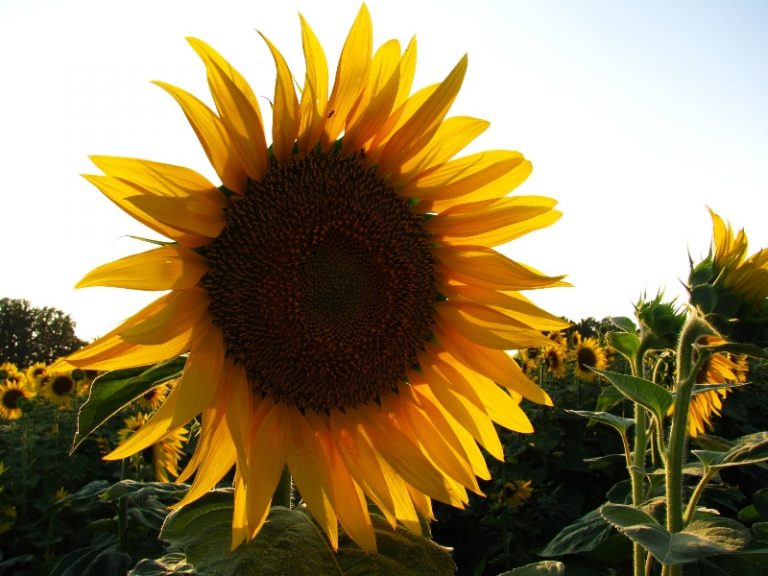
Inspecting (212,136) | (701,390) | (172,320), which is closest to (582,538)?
(701,390)

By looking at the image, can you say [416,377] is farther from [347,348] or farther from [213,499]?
[213,499]

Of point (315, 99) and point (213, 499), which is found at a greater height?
point (315, 99)

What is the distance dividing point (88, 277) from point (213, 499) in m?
0.53

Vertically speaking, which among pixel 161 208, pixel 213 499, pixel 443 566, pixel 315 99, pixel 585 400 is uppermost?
pixel 315 99

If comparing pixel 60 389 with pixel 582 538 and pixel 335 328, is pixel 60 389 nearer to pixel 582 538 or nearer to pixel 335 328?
pixel 582 538

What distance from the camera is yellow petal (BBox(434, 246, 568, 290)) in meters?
1.66

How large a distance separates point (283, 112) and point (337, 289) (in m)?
0.49

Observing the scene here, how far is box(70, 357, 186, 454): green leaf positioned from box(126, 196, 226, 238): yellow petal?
28cm

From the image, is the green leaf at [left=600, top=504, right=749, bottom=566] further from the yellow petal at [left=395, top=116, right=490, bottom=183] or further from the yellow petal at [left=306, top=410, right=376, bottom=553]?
the yellow petal at [left=395, top=116, right=490, bottom=183]

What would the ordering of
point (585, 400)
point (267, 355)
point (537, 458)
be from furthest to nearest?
1. point (585, 400)
2. point (537, 458)
3. point (267, 355)

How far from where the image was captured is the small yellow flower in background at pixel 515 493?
5680 mm

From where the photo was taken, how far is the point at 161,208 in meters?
1.31

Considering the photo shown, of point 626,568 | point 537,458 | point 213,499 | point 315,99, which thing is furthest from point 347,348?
point 537,458

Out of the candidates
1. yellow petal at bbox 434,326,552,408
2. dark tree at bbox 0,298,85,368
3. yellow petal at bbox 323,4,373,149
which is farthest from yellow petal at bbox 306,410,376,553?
dark tree at bbox 0,298,85,368
